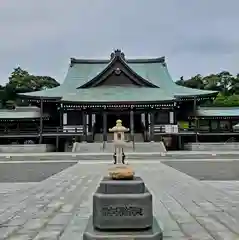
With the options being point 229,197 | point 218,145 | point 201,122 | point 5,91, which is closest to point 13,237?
point 229,197

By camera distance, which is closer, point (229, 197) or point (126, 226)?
point (126, 226)

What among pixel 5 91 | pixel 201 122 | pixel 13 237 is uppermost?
pixel 5 91

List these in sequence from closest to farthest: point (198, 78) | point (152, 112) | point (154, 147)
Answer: point (154, 147) < point (152, 112) < point (198, 78)

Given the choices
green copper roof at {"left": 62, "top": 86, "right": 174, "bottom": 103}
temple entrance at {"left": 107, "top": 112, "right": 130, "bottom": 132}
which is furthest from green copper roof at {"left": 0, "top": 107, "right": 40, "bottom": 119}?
temple entrance at {"left": 107, "top": 112, "right": 130, "bottom": 132}

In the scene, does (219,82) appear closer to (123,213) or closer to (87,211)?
(87,211)

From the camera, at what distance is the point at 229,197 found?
341 inches

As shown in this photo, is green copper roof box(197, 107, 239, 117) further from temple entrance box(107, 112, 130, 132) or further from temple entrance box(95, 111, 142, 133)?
temple entrance box(107, 112, 130, 132)

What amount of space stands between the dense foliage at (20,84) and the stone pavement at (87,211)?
53232 mm

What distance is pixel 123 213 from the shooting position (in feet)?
13.4

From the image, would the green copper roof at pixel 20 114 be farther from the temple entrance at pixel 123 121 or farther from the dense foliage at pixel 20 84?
the dense foliage at pixel 20 84

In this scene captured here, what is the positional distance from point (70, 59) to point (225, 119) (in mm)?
17619

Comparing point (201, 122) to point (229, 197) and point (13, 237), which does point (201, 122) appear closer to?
point (229, 197)

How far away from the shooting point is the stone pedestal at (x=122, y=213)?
4.07 metres

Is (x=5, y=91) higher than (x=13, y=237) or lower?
higher
